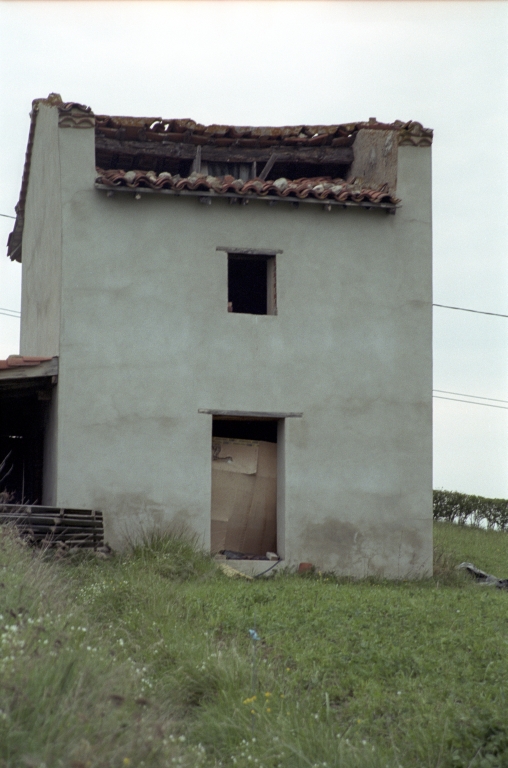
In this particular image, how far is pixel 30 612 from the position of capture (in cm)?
619

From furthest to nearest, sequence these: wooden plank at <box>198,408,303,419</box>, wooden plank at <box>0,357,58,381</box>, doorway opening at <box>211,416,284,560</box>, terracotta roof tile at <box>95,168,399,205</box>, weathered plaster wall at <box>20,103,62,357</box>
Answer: weathered plaster wall at <box>20,103,62,357</box>
doorway opening at <box>211,416,284,560</box>
wooden plank at <box>198,408,303,419</box>
terracotta roof tile at <box>95,168,399,205</box>
wooden plank at <box>0,357,58,381</box>

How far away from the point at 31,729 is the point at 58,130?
9887 millimetres

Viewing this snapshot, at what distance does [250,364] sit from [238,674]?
6.36 metres

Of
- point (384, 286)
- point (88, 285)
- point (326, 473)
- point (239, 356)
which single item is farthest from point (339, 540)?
point (88, 285)

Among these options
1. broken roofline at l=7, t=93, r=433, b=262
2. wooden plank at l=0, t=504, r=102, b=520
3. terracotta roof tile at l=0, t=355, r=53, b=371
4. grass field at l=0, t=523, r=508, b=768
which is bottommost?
grass field at l=0, t=523, r=508, b=768

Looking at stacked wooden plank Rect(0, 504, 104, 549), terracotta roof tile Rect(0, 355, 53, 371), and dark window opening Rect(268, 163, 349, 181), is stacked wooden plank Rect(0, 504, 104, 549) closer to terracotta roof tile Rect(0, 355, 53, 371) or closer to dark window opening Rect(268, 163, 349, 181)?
terracotta roof tile Rect(0, 355, 53, 371)

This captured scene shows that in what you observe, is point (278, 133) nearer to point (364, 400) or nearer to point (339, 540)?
point (364, 400)

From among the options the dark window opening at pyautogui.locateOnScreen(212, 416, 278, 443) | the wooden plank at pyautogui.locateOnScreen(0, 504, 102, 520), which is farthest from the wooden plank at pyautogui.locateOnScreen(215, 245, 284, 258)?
the wooden plank at pyautogui.locateOnScreen(0, 504, 102, 520)

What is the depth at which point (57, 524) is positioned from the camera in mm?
10664

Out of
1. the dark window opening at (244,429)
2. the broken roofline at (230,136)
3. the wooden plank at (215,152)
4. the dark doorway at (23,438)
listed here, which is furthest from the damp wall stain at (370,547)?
the wooden plank at (215,152)

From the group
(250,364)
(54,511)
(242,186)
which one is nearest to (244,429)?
(250,364)

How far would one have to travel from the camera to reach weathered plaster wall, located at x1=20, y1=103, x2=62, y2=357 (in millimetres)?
12852

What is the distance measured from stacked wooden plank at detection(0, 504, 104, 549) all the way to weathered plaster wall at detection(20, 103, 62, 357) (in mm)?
2513

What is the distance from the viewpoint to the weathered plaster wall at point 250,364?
12016 millimetres
